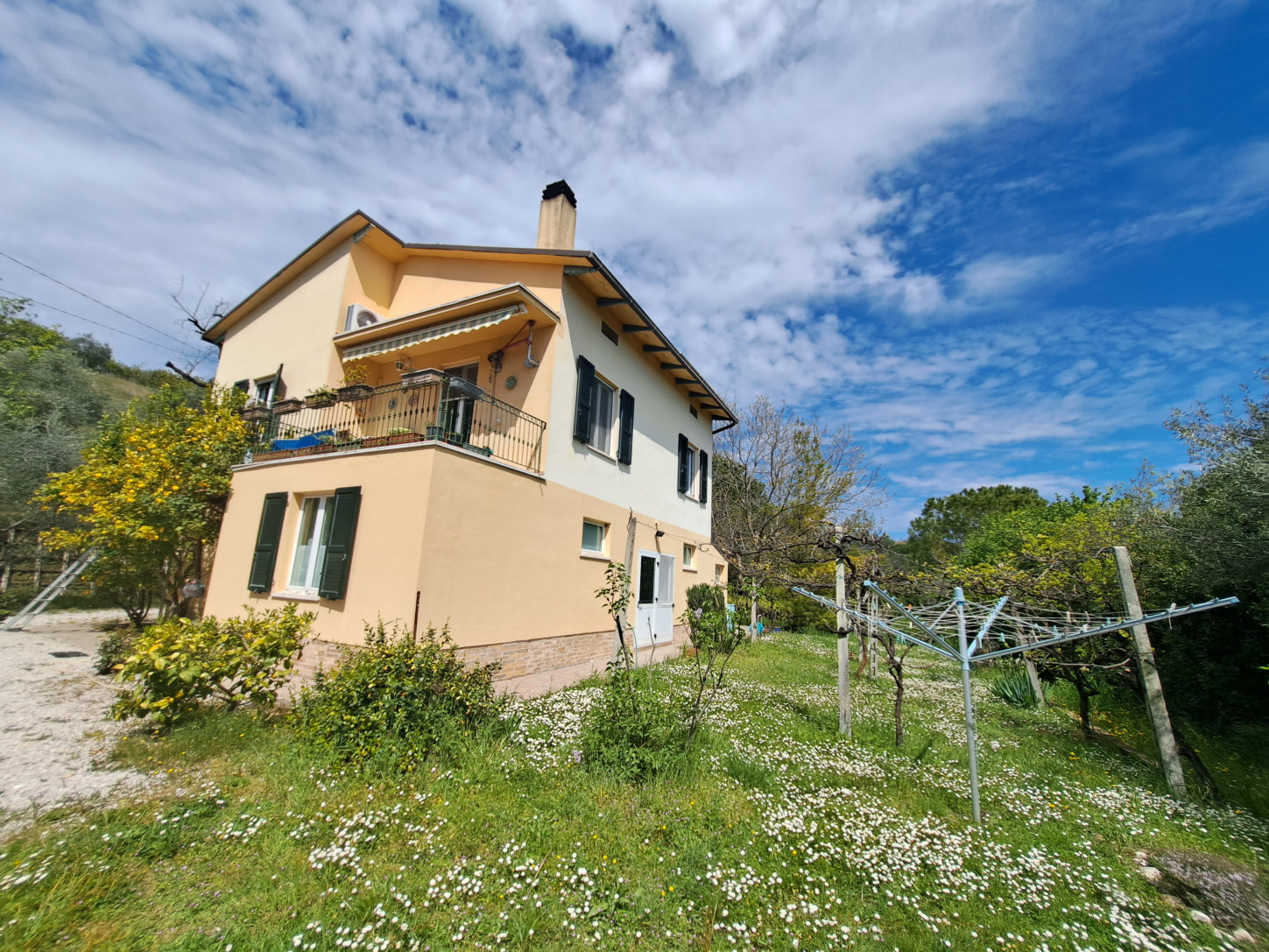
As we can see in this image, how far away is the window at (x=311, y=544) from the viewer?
848 centimetres

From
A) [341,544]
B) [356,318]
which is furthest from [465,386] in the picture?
[356,318]

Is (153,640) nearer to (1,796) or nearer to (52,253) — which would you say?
(1,796)

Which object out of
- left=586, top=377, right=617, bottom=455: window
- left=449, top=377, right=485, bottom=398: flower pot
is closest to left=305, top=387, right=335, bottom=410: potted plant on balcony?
left=449, top=377, right=485, bottom=398: flower pot

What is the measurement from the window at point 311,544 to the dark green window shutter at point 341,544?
79 cm

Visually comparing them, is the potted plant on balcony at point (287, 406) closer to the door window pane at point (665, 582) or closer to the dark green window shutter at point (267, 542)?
the dark green window shutter at point (267, 542)

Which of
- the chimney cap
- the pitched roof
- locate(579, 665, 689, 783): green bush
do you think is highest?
the chimney cap

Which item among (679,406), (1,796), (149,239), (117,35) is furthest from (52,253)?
(679,406)

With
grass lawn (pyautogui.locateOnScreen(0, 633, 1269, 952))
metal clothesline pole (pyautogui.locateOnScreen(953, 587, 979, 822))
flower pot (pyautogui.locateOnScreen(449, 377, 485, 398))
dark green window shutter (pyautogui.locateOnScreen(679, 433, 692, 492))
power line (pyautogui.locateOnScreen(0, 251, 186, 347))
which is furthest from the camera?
dark green window shutter (pyautogui.locateOnScreen(679, 433, 692, 492))

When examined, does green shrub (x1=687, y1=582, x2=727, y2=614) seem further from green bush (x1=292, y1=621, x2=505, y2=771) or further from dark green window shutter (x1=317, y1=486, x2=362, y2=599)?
dark green window shutter (x1=317, y1=486, x2=362, y2=599)

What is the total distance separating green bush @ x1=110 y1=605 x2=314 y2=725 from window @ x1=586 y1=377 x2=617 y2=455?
6.55m

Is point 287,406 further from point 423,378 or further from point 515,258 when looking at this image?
point 515,258

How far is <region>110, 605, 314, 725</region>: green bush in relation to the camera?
5.44 m

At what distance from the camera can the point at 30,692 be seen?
721 centimetres

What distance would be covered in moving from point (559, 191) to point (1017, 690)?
14.7m
